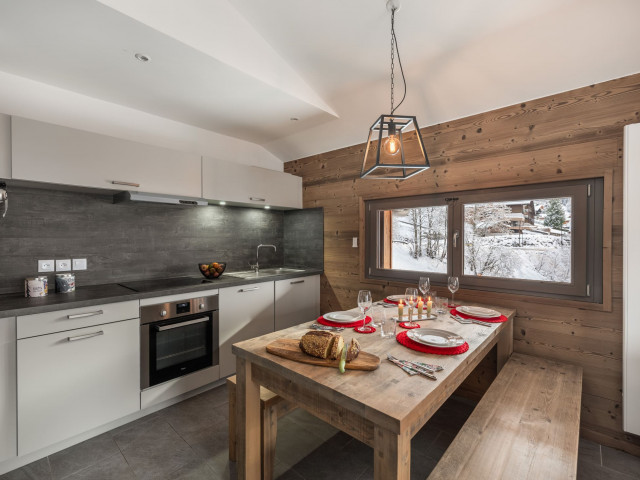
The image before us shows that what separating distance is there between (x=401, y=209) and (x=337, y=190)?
2.51 ft

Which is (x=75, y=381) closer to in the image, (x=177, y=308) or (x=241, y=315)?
(x=177, y=308)

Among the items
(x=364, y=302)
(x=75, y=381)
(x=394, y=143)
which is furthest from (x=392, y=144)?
(x=75, y=381)

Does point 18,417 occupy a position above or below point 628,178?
below

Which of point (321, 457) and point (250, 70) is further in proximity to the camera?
point (250, 70)

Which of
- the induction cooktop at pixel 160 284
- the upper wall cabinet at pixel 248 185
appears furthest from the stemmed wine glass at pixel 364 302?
the upper wall cabinet at pixel 248 185

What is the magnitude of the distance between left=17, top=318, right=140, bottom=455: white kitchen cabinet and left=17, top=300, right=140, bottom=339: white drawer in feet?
0.12

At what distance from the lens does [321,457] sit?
72.5 inches

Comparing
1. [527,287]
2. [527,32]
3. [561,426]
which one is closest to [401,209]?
[527,287]

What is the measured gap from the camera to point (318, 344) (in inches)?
50.5

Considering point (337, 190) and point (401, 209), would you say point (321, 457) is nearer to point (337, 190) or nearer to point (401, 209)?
point (401, 209)

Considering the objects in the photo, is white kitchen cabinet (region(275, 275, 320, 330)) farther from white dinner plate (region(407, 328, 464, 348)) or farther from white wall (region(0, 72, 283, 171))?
white dinner plate (region(407, 328, 464, 348))

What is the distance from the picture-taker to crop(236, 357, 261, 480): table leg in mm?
1417

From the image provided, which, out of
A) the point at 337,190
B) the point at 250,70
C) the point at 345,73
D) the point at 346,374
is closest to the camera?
the point at 346,374

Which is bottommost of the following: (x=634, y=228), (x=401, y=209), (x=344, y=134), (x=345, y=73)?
(x=634, y=228)
